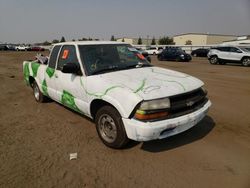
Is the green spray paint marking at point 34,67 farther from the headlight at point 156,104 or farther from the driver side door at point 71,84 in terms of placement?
the headlight at point 156,104

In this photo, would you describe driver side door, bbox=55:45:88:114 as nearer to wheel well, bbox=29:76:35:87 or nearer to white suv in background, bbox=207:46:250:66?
wheel well, bbox=29:76:35:87

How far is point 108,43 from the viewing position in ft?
15.6

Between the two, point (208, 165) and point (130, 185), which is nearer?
point (130, 185)

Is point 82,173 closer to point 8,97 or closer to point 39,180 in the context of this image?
point 39,180

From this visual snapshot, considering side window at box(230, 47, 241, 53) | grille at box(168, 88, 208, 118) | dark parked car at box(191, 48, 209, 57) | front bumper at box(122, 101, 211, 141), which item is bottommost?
dark parked car at box(191, 48, 209, 57)

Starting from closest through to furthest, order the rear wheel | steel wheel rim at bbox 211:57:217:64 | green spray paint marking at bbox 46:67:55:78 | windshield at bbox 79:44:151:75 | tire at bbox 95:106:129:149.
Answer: tire at bbox 95:106:129:149 < windshield at bbox 79:44:151:75 < green spray paint marking at bbox 46:67:55:78 < the rear wheel < steel wheel rim at bbox 211:57:217:64

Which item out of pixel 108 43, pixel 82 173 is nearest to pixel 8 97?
pixel 108 43

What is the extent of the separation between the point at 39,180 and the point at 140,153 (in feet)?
5.09

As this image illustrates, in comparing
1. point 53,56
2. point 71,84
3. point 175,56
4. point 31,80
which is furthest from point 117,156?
point 175,56

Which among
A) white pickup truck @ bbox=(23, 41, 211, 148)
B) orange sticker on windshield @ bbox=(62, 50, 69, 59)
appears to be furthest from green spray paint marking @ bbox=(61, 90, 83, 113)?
orange sticker on windshield @ bbox=(62, 50, 69, 59)

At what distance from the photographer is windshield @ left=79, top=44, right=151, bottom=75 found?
4023 mm

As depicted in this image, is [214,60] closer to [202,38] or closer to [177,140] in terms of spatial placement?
[177,140]

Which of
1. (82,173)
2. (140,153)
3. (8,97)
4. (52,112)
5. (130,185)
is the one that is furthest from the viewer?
(8,97)

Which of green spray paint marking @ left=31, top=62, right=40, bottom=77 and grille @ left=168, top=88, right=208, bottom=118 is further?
green spray paint marking @ left=31, top=62, right=40, bottom=77
